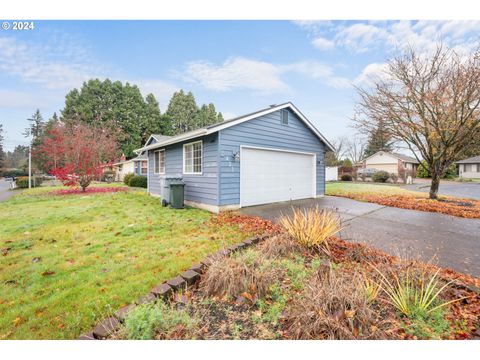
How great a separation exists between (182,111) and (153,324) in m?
37.2

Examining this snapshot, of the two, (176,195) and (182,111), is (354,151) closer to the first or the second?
(182,111)

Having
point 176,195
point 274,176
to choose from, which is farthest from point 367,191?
point 176,195

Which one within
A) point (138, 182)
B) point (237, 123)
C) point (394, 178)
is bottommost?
point (138, 182)

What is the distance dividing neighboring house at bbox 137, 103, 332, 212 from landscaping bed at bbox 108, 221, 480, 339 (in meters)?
4.62

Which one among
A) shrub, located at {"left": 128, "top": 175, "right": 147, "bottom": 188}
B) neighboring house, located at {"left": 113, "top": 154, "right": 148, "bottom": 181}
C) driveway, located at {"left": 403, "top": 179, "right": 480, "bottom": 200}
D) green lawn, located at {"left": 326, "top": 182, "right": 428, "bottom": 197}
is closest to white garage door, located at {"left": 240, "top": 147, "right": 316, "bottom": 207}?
green lawn, located at {"left": 326, "top": 182, "right": 428, "bottom": 197}

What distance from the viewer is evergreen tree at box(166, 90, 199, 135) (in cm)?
3584

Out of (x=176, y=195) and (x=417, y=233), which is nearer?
(x=417, y=233)

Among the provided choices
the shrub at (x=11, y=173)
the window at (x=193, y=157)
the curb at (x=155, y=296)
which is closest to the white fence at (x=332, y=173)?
the window at (x=193, y=157)

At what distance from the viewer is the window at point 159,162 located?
10688 millimetres

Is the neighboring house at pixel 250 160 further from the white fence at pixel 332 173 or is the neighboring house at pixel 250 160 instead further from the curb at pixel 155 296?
the white fence at pixel 332 173

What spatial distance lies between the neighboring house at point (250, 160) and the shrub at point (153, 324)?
204 inches

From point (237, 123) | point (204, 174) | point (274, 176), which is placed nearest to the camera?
point (237, 123)

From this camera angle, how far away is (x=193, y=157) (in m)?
8.40
